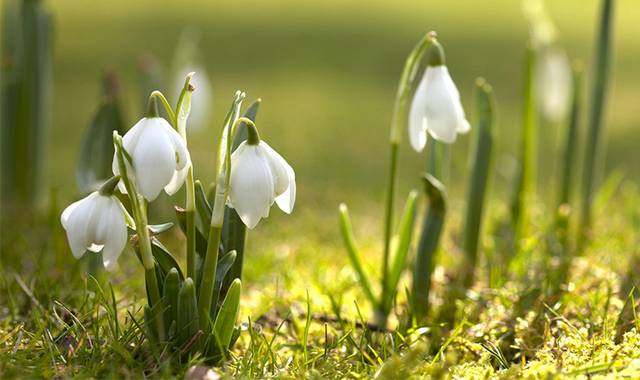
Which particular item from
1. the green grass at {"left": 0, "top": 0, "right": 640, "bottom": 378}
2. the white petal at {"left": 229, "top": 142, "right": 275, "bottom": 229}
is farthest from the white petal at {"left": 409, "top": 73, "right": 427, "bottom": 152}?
the white petal at {"left": 229, "top": 142, "right": 275, "bottom": 229}

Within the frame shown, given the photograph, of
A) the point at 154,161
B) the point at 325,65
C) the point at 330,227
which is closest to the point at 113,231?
the point at 154,161

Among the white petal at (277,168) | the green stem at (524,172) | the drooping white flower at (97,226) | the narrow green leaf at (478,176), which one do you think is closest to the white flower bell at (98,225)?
the drooping white flower at (97,226)

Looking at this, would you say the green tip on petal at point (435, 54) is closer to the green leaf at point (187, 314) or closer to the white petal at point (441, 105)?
the white petal at point (441, 105)

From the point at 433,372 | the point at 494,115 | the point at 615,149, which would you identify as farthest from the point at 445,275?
the point at 615,149

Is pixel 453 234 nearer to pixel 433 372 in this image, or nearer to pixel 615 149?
pixel 433 372

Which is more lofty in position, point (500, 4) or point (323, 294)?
point (500, 4)

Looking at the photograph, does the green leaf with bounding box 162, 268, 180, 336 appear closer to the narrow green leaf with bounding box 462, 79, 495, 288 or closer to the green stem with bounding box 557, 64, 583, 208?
the narrow green leaf with bounding box 462, 79, 495, 288
